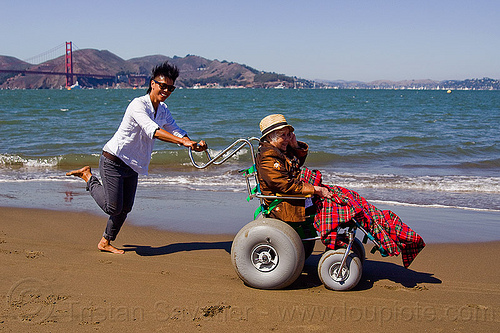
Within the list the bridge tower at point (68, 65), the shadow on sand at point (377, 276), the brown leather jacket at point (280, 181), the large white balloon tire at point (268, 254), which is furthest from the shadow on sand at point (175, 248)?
the bridge tower at point (68, 65)

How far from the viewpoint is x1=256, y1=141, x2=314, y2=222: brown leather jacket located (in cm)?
364

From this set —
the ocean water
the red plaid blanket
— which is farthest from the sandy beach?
the ocean water

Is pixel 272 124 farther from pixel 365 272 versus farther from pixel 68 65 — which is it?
pixel 68 65

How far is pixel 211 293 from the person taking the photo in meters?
3.65

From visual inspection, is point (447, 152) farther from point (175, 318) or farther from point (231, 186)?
point (175, 318)

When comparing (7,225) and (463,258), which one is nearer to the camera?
(463,258)

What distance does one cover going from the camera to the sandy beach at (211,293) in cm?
317

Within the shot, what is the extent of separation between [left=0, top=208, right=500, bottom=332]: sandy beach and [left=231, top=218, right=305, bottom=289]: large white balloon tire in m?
0.11

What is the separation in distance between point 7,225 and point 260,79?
158963 mm

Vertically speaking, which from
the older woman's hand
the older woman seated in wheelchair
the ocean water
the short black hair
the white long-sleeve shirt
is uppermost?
the short black hair

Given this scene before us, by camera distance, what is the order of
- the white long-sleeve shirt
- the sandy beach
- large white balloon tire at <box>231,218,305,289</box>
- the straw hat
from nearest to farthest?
the sandy beach < large white balloon tire at <box>231,218,305,289</box> < the straw hat < the white long-sleeve shirt

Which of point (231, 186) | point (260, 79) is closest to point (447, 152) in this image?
point (231, 186)

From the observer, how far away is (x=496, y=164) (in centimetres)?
1247

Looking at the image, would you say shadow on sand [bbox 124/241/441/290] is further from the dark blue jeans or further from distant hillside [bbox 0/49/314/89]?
distant hillside [bbox 0/49/314/89]
